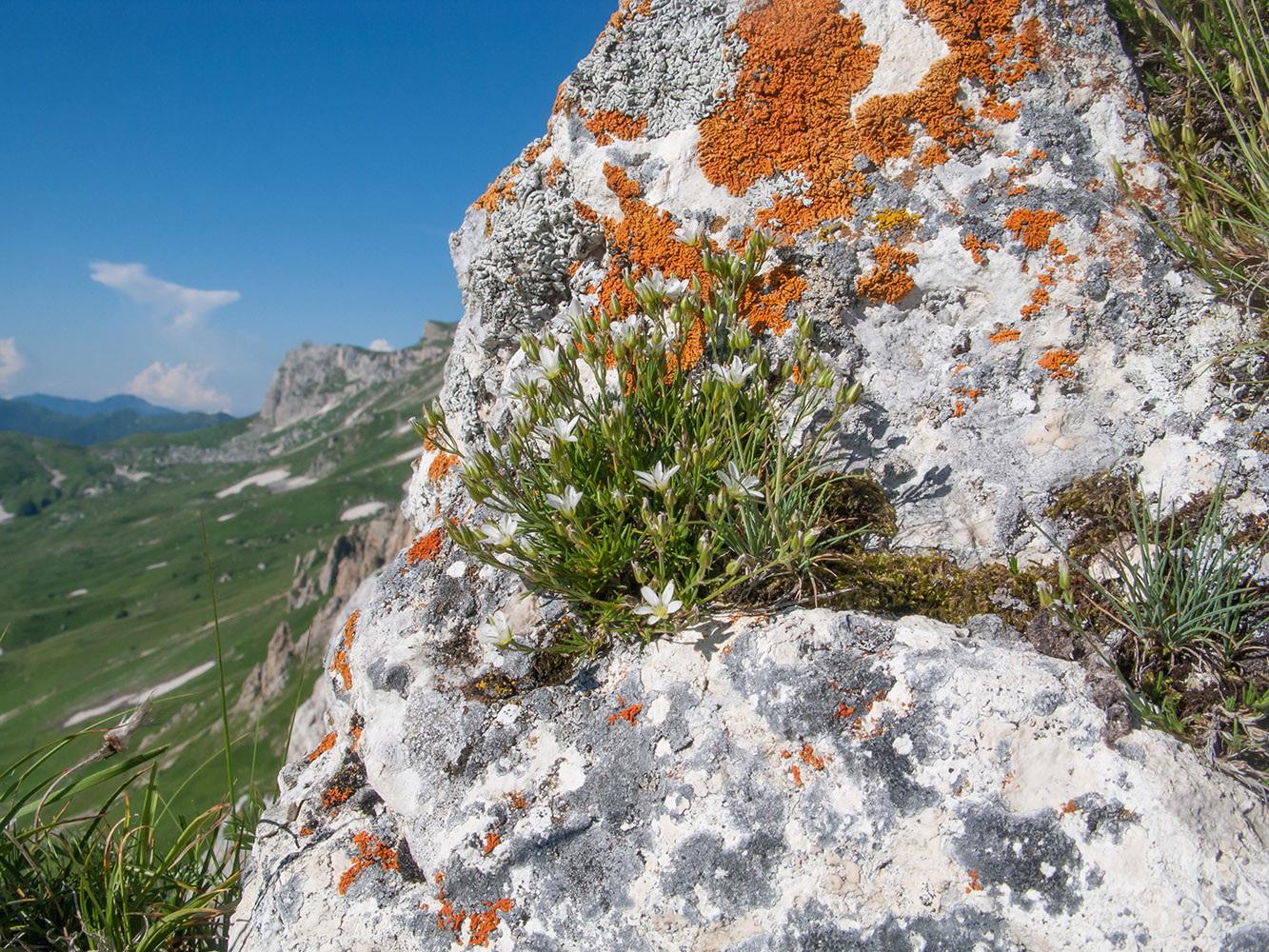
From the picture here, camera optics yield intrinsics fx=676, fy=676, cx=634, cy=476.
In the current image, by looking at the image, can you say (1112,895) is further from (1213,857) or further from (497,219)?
(497,219)

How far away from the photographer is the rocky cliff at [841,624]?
7.60 feet

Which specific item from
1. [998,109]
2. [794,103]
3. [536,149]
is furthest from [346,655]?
[998,109]

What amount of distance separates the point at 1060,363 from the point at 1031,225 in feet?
2.42

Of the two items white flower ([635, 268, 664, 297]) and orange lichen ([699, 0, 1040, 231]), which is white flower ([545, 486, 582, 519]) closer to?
white flower ([635, 268, 664, 297])

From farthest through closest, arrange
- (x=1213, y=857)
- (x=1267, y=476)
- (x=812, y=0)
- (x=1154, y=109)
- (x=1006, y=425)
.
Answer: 1. (x=812, y=0)
2. (x=1154, y=109)
3. (x=1006, y=425)
4. (x=1267, y=476)
5. (x=1213, y=857)

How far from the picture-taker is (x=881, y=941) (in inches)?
90.2

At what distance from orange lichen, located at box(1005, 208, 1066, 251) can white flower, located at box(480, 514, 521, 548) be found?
114 inches

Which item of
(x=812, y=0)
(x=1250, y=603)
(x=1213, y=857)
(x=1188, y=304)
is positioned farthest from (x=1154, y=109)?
(x=1213, y=857)

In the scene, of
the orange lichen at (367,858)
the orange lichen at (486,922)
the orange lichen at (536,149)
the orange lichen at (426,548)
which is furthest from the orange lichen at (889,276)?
the orange lichen at (367,858)

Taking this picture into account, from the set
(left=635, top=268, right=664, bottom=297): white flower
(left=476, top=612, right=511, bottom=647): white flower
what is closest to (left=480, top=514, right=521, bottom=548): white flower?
(left=476, top=612, right=511, bottom=647): white flower

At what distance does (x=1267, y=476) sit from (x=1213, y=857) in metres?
1.58

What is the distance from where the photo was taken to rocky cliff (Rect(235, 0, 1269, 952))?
7.60 feet

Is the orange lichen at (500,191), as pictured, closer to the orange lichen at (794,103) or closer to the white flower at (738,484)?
the orange lichen at (794,103)

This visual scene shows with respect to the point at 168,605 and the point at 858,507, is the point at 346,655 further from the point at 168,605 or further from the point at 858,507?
the point at 168,605
